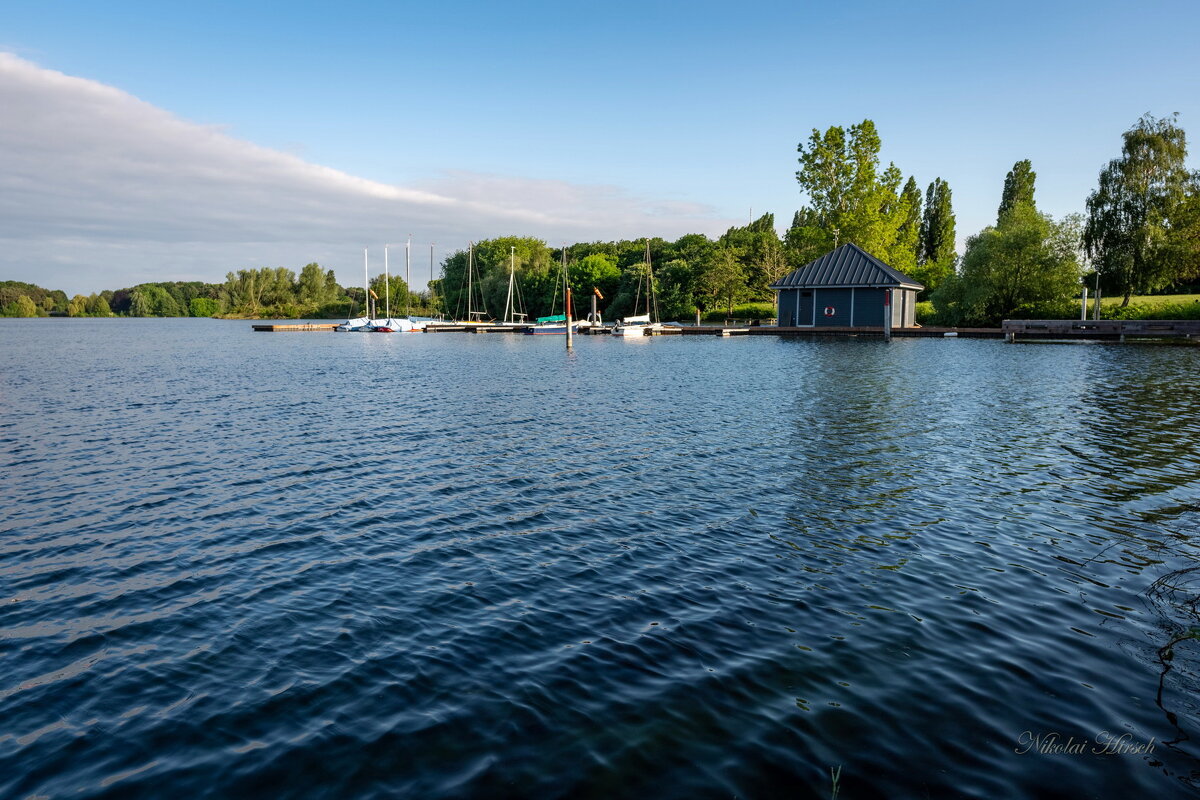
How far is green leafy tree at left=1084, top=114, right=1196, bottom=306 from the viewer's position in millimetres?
66875

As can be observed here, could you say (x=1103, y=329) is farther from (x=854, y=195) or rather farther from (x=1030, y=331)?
(x=854, y=195)

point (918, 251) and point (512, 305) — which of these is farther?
point (512, 305)

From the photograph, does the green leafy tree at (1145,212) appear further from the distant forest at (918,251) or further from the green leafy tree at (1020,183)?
the green leafy tree at (1020,183)

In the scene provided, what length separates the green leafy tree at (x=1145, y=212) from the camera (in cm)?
6688

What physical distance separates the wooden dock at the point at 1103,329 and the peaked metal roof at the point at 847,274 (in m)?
13.5

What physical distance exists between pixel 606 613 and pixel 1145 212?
8161 centimetres

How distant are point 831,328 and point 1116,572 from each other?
69106 millimetres

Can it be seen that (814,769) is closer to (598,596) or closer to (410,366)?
(598,596)

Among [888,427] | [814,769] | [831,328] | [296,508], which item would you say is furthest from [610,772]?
[831,328]

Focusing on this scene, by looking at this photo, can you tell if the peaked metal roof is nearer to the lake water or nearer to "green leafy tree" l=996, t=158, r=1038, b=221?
"green leafy tree" l=996, t=158, r=1038, b=221

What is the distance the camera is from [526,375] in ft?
148

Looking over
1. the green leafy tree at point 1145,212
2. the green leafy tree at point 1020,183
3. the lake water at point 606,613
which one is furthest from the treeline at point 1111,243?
the lake water at point 606,613

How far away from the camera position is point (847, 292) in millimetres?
75938

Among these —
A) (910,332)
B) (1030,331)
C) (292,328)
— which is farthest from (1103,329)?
(292,328)
